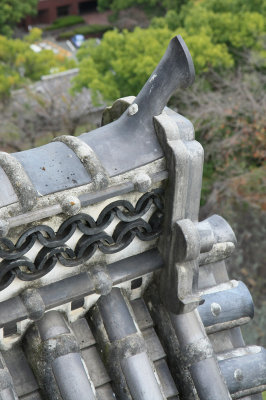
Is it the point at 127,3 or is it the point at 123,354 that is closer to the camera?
the point at 123,354

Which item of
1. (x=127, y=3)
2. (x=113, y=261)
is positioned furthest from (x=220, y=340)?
(x=127, y=3)

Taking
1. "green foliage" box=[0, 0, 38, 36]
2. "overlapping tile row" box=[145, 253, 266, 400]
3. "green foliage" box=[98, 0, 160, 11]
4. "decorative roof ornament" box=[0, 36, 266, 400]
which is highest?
"decorative roof ornament" box=[0, 36, 266, 400]

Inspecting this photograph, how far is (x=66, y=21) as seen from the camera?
48.0 m

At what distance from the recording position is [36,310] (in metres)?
4.45

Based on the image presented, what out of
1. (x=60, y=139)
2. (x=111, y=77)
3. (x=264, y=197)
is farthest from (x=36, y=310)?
(x=111, y=77)

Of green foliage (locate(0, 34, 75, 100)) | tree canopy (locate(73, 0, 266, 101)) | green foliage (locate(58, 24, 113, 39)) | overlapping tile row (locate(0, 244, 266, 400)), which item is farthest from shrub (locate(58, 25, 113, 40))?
overlapping tile row (locate(0, 244, 266, 400))

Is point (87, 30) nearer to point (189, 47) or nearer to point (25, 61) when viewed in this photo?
point (25, 61)

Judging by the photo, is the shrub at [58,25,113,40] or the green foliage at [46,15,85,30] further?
the green foliage at [46,15,85,30]

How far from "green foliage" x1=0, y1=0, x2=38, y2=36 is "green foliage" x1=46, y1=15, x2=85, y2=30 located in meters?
3.45

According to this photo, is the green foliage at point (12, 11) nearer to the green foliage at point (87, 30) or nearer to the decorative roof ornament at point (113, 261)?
the green foliage at point (87, 30)

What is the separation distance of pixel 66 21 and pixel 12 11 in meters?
7.21

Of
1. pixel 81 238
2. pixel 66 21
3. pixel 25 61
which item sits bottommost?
pixel 66 21

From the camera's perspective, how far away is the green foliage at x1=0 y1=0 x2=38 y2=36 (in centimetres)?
4050

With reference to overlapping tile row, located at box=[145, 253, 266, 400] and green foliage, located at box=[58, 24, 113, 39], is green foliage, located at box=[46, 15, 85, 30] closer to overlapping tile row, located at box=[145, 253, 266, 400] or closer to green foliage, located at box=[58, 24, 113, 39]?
green foliage, located at box=[58, 24, 113, 39]
